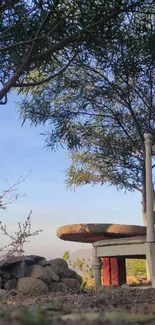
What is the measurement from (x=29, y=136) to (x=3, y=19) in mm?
3766

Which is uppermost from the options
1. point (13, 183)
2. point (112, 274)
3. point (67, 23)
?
point (67, 23)

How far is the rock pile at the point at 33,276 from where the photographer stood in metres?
4.64

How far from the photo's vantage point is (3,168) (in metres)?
5.48

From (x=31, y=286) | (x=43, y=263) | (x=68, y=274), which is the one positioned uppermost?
(x=43, y=263)

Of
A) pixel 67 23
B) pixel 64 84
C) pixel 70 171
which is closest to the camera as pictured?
pixel 67 23

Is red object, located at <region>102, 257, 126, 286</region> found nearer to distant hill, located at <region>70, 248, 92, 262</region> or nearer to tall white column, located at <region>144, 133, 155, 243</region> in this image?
distant hill, located at <region>70, 248, 92, 262</region>

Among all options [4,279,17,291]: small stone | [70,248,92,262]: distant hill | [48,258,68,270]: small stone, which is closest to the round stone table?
Result: [4,279,17,291]: small stone

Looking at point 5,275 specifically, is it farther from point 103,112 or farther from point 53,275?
point 103,112

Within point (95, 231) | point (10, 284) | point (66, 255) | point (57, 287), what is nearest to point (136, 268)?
point (66, 255)

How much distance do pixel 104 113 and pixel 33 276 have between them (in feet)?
10.8

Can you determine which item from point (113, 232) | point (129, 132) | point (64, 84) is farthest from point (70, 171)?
point (113, 232)

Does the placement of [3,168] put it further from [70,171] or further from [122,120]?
[70,171]

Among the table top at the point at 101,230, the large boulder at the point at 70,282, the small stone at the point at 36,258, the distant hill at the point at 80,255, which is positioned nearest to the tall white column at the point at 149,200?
the table top at the point at 101,230

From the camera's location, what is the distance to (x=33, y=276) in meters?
4.97
